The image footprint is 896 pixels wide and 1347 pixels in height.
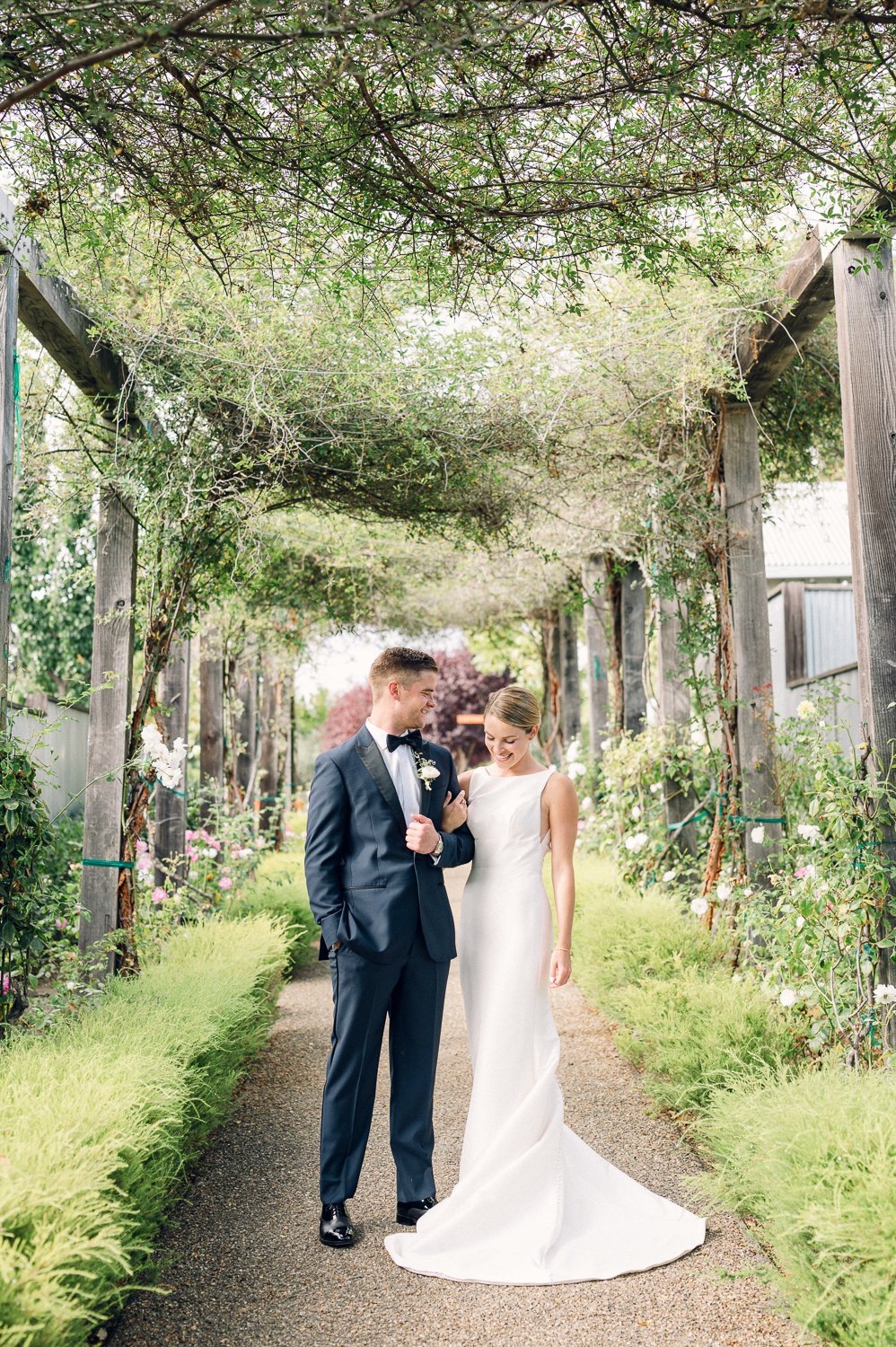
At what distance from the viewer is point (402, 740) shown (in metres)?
3.70

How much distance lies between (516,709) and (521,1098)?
1246mm

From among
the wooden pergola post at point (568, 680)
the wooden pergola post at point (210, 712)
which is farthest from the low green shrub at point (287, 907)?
the wooden pergola post at point (568, 680)

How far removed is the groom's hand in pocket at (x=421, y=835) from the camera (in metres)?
3.47

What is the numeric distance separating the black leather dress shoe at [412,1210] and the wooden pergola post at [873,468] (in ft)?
5.83

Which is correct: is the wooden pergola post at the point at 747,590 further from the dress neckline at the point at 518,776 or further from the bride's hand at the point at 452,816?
the bride's hand at the point at 452,816

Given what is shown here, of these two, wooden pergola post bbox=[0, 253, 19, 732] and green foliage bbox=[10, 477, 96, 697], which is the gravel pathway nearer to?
wooden pergola post bbox=[0, 253, 19, 732]

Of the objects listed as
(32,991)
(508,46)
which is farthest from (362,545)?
(508,46)

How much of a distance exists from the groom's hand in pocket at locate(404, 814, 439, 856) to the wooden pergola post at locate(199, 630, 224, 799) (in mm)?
6545

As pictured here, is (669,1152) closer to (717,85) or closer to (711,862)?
(711,862)

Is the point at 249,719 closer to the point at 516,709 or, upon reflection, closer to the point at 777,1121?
the point at 516,709

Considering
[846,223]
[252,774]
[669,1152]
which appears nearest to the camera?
[846,223]

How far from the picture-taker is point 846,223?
12.6ft

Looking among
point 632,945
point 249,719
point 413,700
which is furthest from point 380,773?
point 249,719

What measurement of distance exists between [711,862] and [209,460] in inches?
140
